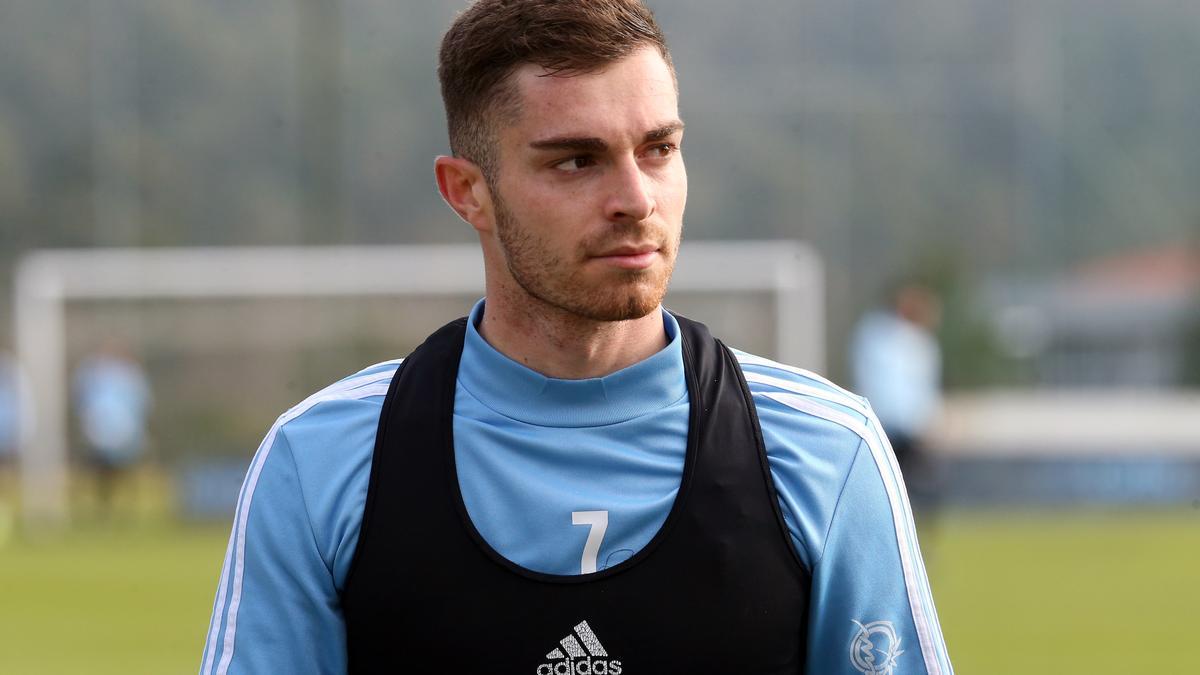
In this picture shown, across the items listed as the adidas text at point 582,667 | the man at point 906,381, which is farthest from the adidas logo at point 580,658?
the man at point 906,381

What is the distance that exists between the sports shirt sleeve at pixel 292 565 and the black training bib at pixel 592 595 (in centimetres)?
3

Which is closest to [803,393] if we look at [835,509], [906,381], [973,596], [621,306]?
[835,509]

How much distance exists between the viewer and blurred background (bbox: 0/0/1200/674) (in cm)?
1812

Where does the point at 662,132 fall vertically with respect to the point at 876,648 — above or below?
above

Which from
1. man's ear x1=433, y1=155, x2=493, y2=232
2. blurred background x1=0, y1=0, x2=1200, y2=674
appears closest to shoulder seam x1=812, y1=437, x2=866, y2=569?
man's ear x1=433, y1=155, x2=493, y2=232

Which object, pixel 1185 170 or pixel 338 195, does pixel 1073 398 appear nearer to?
pixel 1185 170

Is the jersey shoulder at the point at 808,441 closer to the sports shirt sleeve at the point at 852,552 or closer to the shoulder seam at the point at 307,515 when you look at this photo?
the sports shirt sleeve at the point at 852,552

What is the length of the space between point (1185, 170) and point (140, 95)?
563 inches

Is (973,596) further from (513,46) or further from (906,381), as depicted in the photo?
(513,46)

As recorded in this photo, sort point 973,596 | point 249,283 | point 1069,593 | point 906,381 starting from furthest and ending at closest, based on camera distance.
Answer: point 249,283 < point 906,381 < point 1069,593 < point 973,596

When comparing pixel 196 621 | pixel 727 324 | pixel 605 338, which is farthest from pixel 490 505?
pixel 727 324

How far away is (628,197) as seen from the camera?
90.5 inches

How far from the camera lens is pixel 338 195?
2127 centimetres

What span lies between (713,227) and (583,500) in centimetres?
1958
